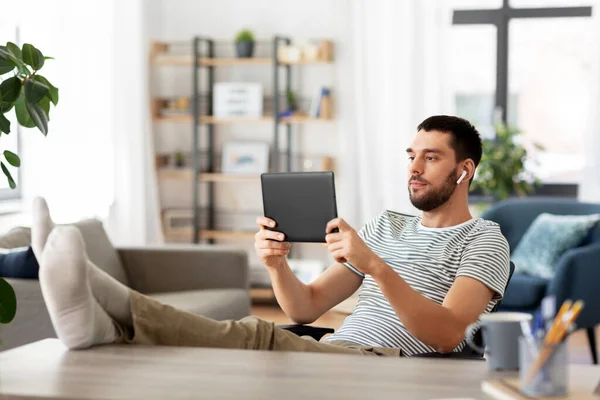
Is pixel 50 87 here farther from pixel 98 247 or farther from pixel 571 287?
pixel 571 287

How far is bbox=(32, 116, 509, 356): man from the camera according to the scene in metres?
1.90

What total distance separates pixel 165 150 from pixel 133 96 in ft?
1.89

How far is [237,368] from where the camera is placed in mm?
1779

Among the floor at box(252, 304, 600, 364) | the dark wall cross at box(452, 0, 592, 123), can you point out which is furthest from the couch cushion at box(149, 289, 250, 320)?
the dark wall cross at box(452, 0, 592, 123)

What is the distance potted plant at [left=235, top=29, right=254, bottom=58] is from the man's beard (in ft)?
12.3

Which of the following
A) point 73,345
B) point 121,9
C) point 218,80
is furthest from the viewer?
point 218,80

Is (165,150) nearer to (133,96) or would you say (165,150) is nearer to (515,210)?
(133,96)

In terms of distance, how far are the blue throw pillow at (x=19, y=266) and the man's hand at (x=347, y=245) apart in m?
1.79

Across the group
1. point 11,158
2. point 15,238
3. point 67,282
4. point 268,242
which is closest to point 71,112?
point 15,238

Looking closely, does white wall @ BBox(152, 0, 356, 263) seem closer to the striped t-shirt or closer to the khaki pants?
the striped t-shirt

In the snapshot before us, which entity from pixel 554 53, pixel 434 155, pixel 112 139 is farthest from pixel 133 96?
pixel 434 155

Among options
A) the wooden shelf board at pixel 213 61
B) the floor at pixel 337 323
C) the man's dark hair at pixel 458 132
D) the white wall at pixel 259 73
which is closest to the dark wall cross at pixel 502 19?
the white wall at pixel 259 73

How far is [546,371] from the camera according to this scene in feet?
4.89

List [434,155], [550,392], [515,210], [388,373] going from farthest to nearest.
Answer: [515,210], [434,155], [388,373], [550,392]
